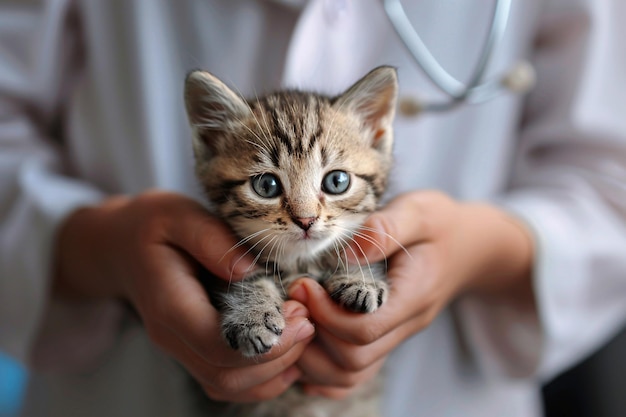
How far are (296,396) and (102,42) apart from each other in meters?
0.54

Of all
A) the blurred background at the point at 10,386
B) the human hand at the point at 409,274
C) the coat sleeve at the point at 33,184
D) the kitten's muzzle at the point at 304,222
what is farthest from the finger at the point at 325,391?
the blurred background at the point at 10,386

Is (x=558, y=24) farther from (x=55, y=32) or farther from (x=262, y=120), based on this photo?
(x=55, y=32)

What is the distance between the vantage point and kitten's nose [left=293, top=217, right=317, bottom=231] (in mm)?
448

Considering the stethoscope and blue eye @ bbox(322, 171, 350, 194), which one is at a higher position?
the stethoscope

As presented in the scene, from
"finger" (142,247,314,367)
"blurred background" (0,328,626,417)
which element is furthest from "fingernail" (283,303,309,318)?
"blurred background" (0,328,626,417)

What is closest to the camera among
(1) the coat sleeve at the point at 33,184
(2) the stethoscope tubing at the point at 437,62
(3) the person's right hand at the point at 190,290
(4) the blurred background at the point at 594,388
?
(2) the stethoscope tubing at the point at 437,62

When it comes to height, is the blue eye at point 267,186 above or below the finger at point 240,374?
above

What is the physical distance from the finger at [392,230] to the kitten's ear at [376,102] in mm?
77

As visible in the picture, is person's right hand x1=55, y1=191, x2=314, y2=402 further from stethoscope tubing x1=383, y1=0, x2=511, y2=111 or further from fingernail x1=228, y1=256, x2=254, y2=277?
stethoscope tubing x1=383, y1=0, x2=511, y2=111

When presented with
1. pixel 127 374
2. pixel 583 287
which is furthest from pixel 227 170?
pixel 583 287

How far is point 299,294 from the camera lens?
50cm

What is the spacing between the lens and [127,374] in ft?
2.47

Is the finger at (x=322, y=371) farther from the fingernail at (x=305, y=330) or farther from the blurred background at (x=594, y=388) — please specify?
the blurred background at (x=594, y=388)

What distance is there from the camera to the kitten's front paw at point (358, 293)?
489 millimetres
